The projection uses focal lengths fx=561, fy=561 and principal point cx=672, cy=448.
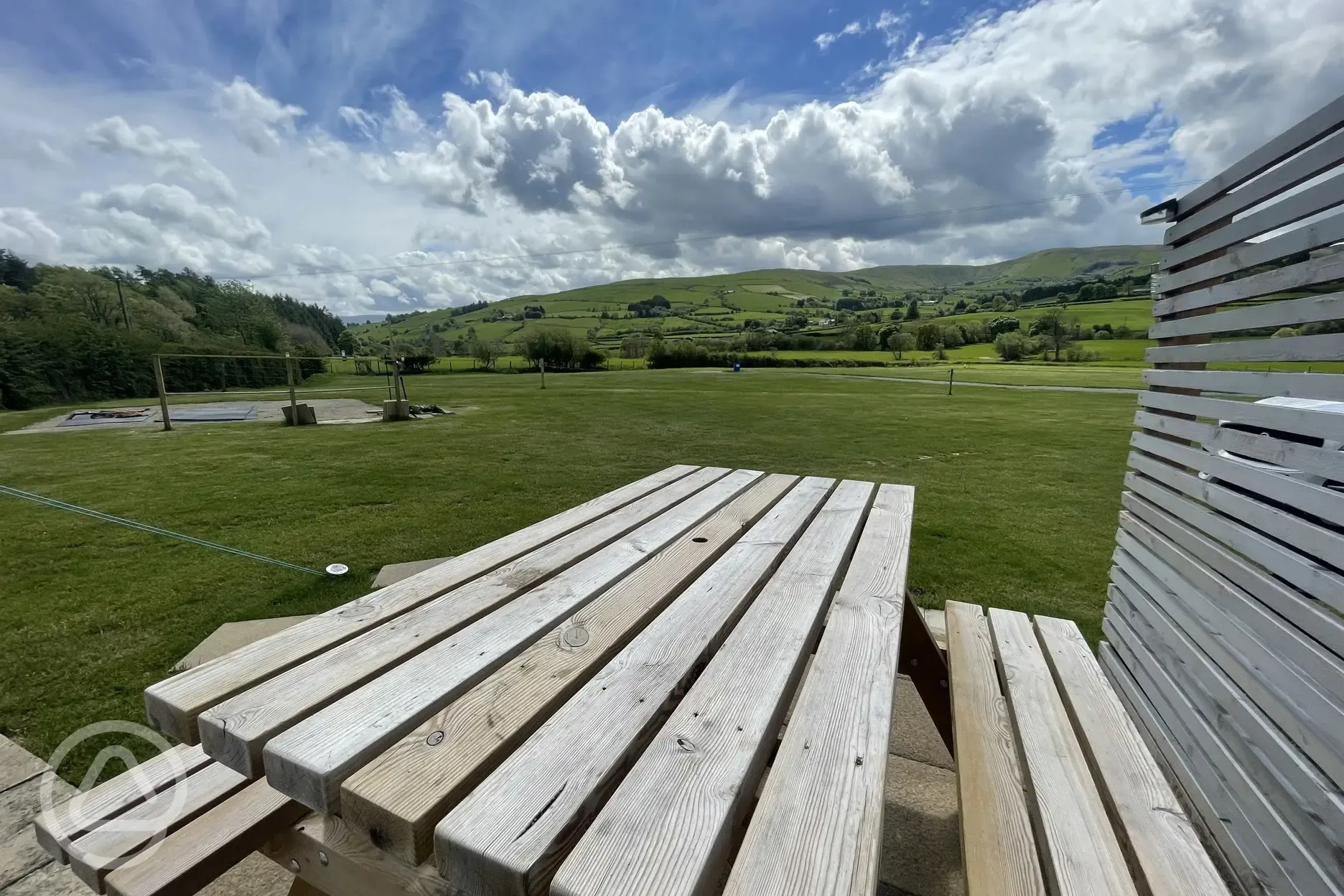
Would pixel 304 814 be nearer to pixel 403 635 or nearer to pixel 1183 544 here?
pixel 403 635

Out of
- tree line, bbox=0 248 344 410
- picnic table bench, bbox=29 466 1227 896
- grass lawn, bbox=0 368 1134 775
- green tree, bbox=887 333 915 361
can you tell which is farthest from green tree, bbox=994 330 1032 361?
picnic table bench, bbox=29 466 1227 896

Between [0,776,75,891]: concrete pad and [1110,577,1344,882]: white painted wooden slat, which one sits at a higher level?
[1110,577,1344,882]: white painted wooden slat

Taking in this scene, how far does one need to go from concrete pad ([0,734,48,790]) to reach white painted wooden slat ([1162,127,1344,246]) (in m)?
4.69

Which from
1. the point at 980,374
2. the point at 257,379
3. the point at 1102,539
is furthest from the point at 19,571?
the point at 980,374

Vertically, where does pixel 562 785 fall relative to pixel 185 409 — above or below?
above

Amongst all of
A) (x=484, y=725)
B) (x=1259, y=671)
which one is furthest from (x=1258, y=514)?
(x=484, y=725)

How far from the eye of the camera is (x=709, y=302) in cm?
11662

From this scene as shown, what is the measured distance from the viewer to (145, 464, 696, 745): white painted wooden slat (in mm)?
1086

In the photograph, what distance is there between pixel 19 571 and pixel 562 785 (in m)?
6.42

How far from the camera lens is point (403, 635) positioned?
134cm

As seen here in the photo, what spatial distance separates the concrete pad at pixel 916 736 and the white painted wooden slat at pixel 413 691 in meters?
1.55

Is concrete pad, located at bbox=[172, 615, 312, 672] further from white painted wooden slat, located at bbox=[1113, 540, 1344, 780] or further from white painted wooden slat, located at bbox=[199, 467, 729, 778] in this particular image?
white painted wooden slat, located at bbox=[1113, 540, 1344, 780]

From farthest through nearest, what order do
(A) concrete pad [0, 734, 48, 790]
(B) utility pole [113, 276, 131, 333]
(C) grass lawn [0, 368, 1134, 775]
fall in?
(B) utility pole [113, 276, 131, 333]
(C) grass lawn [0, 368, 1134, 775]
(A) concrete pad [0, 734, 48, 790]

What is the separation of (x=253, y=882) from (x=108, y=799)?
71 cm
